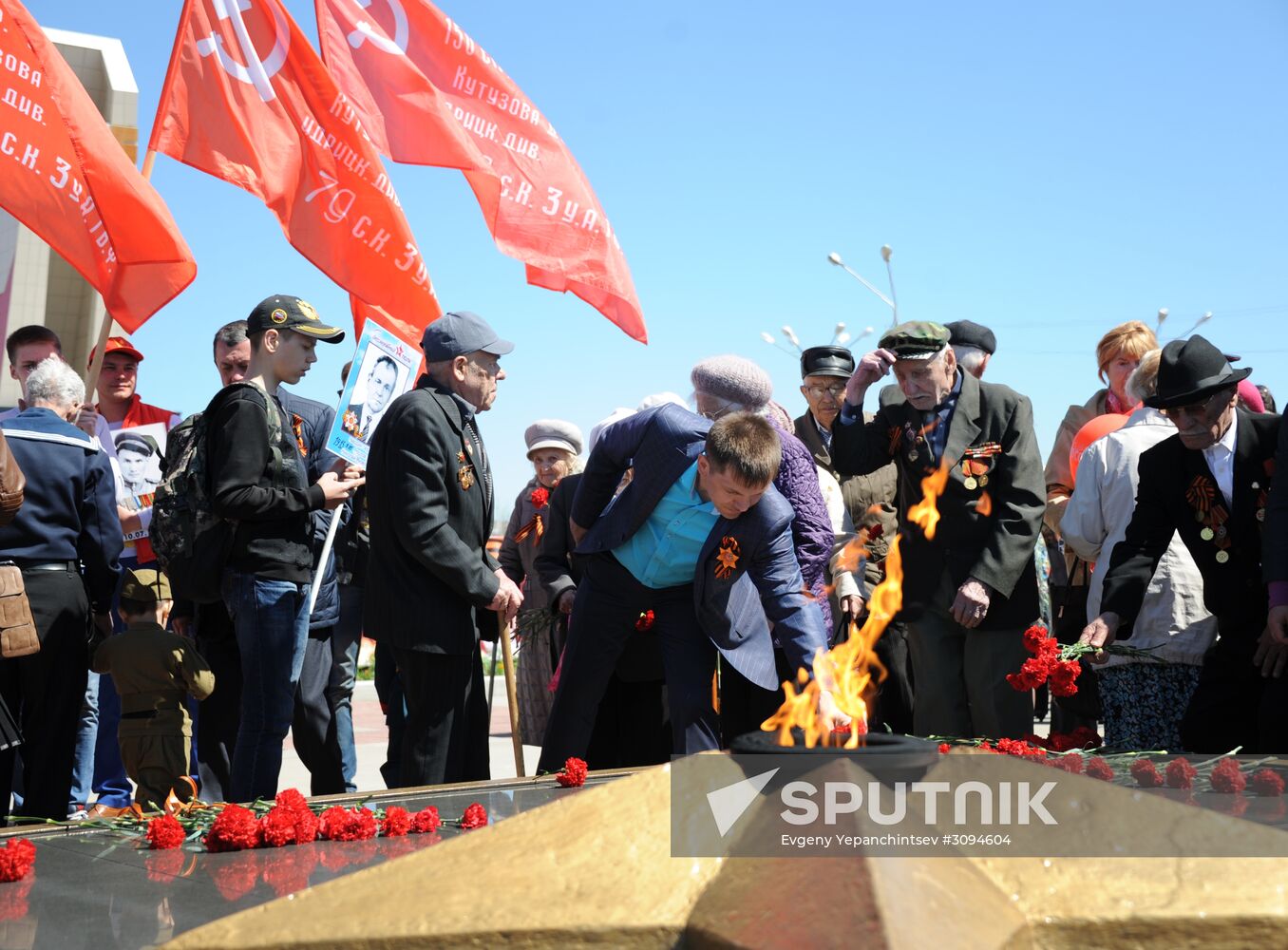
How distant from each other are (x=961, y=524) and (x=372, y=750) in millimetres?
5488

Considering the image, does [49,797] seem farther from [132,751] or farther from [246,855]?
[246,855]

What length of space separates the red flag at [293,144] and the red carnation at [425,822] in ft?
14.5

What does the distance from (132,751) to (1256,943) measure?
4.76 metres

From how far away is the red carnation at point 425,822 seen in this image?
3.50 m

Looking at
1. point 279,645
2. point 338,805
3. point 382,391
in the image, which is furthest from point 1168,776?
point 382,391

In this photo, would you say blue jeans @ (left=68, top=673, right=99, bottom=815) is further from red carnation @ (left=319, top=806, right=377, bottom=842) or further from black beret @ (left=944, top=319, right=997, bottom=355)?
black beret @ (left=944, top=319, right=997, bottom=355)

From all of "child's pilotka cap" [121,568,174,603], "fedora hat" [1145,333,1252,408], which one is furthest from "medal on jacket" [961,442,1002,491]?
"child's pilotka cap" [121,568,174,603]

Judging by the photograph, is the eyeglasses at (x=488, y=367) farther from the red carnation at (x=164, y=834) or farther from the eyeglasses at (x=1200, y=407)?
the eyeglasses at (x=1200, y=407)

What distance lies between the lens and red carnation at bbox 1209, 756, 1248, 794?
3.69 m

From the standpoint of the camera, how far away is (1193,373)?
4996mm

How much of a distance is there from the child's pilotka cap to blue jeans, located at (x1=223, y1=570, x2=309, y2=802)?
0.72 m

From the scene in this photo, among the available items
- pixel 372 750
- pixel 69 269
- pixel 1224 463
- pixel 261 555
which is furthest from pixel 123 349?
pixel 69 269

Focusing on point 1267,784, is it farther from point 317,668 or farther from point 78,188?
point 78,188

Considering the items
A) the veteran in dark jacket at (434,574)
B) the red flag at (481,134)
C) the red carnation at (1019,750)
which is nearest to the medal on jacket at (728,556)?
the veteran in dark jacket at (434,574)
